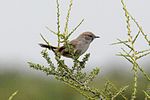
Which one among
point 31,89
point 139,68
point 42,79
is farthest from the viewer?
point 42,79

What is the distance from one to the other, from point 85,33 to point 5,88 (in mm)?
12115

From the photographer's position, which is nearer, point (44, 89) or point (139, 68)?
point (139, 68)

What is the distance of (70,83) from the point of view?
9.98 ft

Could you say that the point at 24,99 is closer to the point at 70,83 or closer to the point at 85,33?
the point at 85,33

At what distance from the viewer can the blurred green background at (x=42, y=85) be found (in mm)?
15453

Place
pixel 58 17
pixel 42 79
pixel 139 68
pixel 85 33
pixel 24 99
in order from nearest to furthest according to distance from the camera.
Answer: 1. pixel 139 68
2. pixel 58 17
3. pixel 85 33
4. pixel 24 99
5. pixel 42 79

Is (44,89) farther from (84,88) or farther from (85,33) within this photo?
(84,88)

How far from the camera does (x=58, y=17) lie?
3.14 metres

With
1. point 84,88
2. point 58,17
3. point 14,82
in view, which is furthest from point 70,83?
point 14,82

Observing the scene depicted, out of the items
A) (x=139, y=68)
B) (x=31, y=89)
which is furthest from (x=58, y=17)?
(x=31, y=89)

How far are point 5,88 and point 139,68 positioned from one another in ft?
48.8

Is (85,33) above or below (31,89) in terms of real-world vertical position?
above

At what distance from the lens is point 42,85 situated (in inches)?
736

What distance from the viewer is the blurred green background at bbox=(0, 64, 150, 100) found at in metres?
15.5
